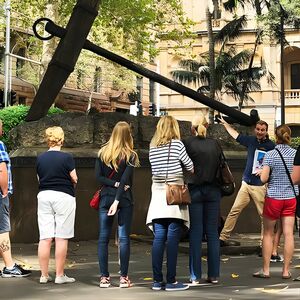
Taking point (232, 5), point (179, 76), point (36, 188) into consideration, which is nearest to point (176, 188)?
point (36, 188)

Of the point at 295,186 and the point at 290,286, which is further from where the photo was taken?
the point at 295,186

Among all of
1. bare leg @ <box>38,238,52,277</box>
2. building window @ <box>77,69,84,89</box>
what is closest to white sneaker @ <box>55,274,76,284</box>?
bare leg @ <box>38,238,52,277</box>

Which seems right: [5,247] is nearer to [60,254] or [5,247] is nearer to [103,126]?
[60,254]

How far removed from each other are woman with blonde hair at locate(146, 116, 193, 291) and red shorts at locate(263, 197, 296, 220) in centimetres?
115

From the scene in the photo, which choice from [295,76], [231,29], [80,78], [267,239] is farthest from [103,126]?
[295,76]

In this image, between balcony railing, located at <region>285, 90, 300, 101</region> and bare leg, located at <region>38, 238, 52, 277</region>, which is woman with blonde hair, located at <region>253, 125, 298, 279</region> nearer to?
bare leg, located at <region>38, 238, 52, 277</region>

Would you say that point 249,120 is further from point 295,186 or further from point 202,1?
point 202,1

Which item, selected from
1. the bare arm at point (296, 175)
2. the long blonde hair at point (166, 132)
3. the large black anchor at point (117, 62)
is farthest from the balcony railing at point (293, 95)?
the long blonde hair at point (166, 132)

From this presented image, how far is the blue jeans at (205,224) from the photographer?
7.41 meters

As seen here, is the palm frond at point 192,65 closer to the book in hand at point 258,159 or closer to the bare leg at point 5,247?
the book in hand at point 258,159

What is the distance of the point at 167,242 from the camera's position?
714cm

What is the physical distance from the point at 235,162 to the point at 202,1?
4597cm

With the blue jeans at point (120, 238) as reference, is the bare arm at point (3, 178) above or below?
above

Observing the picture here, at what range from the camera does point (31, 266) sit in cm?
871
